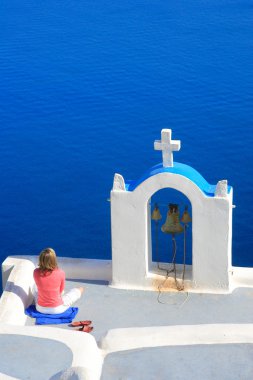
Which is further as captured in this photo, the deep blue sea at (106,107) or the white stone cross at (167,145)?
the deep blue sea at (106,107)

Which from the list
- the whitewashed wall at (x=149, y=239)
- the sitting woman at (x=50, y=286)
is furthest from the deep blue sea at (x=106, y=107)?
the sitting woman at (x=50, y=286)

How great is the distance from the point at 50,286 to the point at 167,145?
5.95 ft

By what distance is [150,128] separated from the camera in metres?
18.3

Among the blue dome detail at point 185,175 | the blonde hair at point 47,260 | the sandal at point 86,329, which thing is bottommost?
the sandal at point 86,329

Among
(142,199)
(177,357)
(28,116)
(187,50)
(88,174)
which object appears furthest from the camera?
(187,50)

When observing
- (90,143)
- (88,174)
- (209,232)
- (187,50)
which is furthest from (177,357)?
(187,50)

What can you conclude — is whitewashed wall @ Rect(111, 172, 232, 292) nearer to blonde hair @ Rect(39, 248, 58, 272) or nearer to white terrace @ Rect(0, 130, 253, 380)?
white terrace @ Rect(0, 130, 253, 380)

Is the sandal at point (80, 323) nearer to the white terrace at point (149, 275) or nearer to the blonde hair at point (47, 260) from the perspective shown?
the white terrace at point (149, 275)

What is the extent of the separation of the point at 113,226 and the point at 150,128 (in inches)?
377

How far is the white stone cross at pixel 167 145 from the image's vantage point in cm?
846

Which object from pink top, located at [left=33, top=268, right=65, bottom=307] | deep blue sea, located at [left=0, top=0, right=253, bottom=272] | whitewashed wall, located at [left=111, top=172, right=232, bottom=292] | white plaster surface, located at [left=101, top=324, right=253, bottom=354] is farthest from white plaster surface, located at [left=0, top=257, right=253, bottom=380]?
deep blue sea, located at [left=0, top=0, right=253, bottom=272]

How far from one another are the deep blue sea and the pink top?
196 inches

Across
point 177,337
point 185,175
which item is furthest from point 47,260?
point 177,337

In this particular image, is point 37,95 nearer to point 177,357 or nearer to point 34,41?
point 34,41
